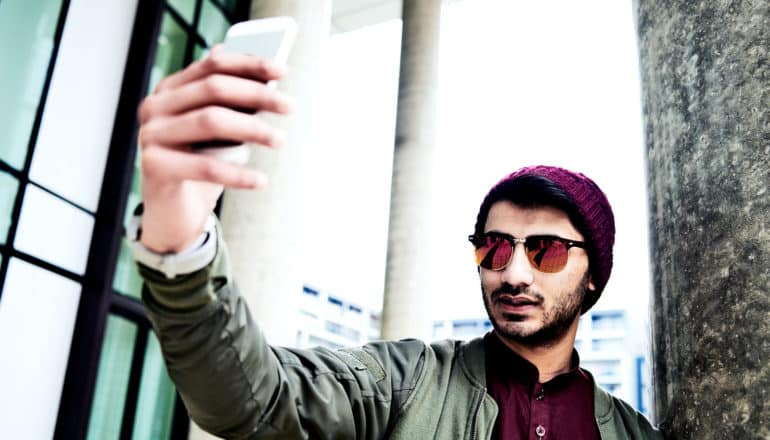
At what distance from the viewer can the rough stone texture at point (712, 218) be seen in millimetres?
1211

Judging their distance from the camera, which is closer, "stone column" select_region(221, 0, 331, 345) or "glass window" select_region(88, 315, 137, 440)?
"stone column" select_region(221, 0, 331, 345)

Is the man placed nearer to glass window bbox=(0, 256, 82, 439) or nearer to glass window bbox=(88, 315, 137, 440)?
glass window bbox=(0, 256, 82, 439)

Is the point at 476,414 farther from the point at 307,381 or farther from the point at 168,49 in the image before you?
the point at 168,49

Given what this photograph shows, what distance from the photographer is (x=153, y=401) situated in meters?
6.49

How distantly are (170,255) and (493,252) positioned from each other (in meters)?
1.34

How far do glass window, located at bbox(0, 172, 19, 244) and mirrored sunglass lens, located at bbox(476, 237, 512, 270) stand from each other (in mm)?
3818

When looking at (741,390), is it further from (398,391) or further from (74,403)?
(74,403)

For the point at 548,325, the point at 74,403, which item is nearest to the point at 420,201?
the point at 74,403

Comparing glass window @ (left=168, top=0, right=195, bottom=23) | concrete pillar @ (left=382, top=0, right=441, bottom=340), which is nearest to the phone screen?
glass window @ (left=168, top=0, right=195, bottom=23)

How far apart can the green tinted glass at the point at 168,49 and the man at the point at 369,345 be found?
16.2ft

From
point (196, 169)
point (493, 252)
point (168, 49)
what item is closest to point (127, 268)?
point (168, 49)

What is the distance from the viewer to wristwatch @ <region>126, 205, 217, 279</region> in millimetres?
1097

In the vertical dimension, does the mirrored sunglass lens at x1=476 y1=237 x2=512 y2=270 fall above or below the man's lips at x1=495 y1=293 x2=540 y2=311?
above

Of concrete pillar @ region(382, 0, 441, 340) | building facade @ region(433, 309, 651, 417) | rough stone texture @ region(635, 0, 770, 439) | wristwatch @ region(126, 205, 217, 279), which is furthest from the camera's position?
building facade @ region(433, 309, 651, 417)
